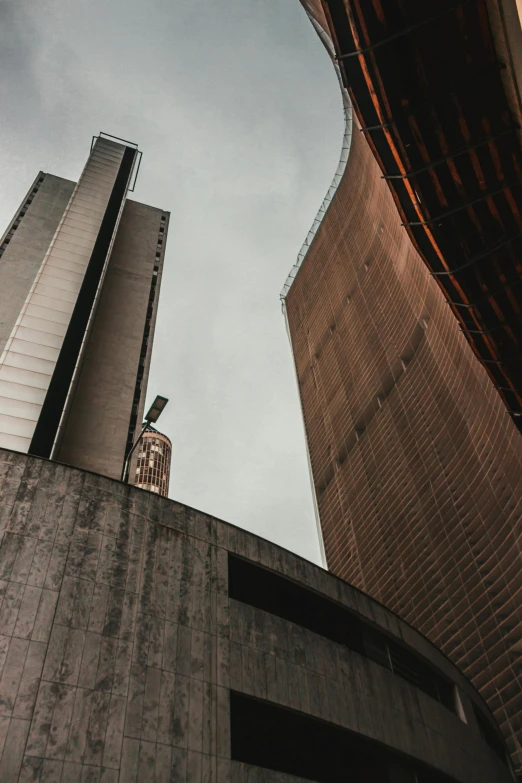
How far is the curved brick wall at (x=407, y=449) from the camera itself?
30.7m

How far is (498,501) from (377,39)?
25.6 meters

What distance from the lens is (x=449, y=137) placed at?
13.3m

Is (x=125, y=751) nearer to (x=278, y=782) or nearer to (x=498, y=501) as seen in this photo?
(x=278, y=782)

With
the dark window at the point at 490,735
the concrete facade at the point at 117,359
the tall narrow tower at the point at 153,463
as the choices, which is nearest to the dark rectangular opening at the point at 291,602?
the dark window at the point at 490,735

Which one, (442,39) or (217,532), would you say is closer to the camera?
(442,39)

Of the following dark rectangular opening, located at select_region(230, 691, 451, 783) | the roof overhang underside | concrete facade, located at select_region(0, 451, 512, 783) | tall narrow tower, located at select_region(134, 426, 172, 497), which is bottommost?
tall narrow tower, located at select_region(134, 426, 172, 497)

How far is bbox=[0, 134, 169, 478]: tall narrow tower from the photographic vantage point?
88.0 feet

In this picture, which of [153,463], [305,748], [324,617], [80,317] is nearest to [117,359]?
[80,317]

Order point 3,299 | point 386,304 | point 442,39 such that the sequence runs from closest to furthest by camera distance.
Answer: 1. point 442,39
2. point 3,299
3. point 386,304

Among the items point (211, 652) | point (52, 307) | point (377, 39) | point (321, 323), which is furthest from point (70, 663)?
point (321, 323)

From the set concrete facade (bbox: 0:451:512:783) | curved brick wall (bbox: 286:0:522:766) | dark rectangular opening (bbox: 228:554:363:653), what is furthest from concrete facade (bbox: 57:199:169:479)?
curved brick wall (bbox: 286:0:522:766)

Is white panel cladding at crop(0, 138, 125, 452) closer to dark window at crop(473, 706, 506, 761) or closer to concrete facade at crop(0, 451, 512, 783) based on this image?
concrete facade at crop(0, 451, 512, 783)

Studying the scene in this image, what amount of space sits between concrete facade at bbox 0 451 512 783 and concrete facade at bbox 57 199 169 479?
11.9 metres

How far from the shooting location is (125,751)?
12.3m
